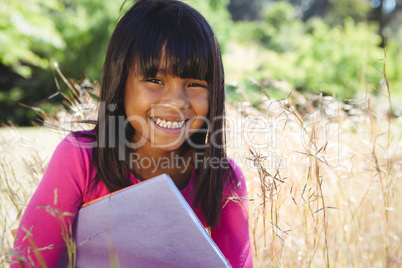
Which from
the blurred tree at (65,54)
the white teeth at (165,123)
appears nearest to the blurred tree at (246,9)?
the blurred tree at (65,54)

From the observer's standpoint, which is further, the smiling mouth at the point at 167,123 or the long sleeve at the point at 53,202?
the smiling mouth at the point at 167,123

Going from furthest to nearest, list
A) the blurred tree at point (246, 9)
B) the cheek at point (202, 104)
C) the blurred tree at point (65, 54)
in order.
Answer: the blurred tree at point (246, 9) → the blurred tree at point (65, 54) → the cheek at point (202, 104)

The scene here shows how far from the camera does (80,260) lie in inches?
39.3

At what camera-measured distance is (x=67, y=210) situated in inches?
42.6

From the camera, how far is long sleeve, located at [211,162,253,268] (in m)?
1.29

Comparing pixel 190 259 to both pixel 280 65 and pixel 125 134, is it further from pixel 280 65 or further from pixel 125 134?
pixel 280 65

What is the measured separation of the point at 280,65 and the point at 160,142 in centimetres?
928

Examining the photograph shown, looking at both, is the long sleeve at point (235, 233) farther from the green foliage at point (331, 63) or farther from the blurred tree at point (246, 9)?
the blurred tree at point (246, 9)

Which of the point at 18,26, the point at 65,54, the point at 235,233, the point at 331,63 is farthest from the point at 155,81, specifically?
the point at 65,54

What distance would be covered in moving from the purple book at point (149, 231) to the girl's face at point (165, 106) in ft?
1.26

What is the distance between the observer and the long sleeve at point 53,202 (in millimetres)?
1040

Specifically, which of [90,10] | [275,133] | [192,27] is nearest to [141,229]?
[192,27]

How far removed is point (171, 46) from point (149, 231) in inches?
23.2

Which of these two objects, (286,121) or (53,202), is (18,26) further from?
(286,121)
